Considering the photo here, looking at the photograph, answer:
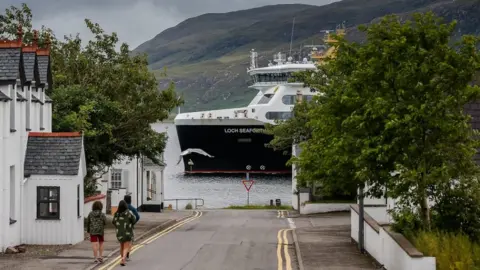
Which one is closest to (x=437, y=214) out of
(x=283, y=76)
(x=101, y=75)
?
(x=101, y=75)

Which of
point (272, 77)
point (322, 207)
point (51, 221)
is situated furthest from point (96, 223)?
point (272, 77)

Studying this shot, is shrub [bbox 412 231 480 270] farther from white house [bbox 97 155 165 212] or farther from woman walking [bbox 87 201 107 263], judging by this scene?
white house [bbox 97 155 165 212]

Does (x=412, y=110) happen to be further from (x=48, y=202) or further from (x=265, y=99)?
(x=265, y=99)

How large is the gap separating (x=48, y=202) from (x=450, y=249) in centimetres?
1247

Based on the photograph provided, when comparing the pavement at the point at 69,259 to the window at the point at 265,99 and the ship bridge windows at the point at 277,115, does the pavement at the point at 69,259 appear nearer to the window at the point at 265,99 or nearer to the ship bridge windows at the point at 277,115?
the ship bridge windows at the point at 277,115

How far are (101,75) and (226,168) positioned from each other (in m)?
73.0

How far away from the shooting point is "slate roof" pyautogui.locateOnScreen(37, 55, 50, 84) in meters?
29.8

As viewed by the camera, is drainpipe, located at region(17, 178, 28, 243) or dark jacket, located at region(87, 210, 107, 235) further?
drainpipe, located at region(17, 178, 28, 243)

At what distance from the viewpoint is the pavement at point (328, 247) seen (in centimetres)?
2188

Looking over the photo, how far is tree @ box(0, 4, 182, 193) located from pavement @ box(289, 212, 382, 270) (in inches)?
305

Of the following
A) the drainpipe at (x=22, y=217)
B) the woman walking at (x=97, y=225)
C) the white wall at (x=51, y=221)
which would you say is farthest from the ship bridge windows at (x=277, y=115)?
the woman walking at (x=97, y=225)

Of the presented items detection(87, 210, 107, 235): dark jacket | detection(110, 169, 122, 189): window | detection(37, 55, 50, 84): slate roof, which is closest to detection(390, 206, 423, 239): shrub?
detection(87, 210, 107, 235): dark jacket

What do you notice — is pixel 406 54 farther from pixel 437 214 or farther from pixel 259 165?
pixel 259 165

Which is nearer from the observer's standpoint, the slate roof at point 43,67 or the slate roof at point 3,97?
the slate roof at point 3,97
